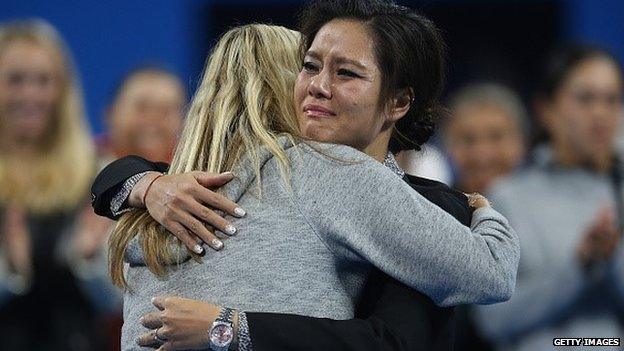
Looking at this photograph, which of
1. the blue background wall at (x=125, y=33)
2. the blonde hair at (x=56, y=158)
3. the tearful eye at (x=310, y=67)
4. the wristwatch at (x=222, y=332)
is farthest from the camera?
the blue background wall at (x=125, y=33)

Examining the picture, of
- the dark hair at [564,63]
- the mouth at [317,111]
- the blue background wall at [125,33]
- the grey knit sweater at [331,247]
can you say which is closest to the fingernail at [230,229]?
the grey knit sweater at [331,247]

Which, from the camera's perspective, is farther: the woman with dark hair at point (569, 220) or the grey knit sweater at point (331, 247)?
the woman with dark hair at point (569, 220)

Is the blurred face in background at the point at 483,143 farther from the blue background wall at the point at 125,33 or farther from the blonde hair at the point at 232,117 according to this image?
the blonde hair at the point at 232,117

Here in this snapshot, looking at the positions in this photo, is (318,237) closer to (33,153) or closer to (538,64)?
(33,153)

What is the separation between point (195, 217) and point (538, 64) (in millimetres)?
3932

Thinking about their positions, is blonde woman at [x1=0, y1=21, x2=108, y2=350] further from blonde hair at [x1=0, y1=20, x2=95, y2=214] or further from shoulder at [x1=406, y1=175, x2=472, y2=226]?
shoulder at [x1=406, y1=175, x2=472, y2=226]

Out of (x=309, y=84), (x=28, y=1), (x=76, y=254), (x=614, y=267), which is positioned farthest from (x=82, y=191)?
(x=309, y=84)

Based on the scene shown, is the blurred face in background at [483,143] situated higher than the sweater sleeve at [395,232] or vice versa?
the blurred face in background at [483,143]

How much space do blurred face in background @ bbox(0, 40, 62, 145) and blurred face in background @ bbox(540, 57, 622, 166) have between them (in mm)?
1709

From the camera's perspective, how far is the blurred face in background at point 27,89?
4.40 m

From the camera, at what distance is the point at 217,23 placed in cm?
540

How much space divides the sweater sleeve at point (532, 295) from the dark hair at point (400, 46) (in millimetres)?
1448

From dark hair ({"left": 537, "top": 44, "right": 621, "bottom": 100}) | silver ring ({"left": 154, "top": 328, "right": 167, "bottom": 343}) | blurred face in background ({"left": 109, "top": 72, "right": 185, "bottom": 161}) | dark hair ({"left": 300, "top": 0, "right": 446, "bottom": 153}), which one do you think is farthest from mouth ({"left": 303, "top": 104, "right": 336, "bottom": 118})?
blurred face in background ({"left": 109, "top": 72, "right": 185, "bottom": 161})

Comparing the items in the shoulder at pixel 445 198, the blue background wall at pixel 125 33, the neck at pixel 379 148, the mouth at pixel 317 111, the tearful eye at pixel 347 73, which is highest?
the blue background wall at pixel 125 33
